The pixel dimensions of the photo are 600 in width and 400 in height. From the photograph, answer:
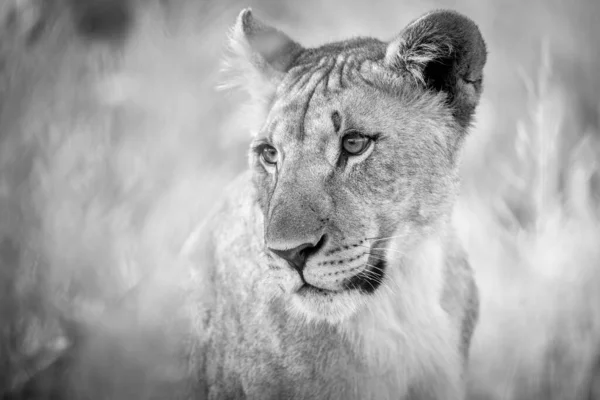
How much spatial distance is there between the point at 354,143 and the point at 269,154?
330mm

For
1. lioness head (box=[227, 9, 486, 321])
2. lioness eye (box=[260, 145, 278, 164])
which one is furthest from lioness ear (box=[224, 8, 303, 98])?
lioness eye (box=[260, 145, 278, 164])

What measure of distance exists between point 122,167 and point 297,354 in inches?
51.0

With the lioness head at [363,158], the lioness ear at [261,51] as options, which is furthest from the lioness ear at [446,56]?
the lioness ear at [261,51]

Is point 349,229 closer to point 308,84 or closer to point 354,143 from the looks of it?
point 354,143

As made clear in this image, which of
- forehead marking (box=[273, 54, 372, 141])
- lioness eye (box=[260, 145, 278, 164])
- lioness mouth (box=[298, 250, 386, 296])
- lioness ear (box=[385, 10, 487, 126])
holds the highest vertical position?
lioness ear (box=[385, 10, 487, 126])

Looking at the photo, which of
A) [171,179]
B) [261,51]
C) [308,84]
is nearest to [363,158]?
[308,84]

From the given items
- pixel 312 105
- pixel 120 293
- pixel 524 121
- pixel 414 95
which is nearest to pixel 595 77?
pixel 524 121

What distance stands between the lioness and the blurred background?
0.37 meters

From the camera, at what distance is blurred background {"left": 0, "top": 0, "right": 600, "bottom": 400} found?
2.68 metres

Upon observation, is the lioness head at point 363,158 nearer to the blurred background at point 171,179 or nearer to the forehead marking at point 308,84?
the forehead marking at point 308,84

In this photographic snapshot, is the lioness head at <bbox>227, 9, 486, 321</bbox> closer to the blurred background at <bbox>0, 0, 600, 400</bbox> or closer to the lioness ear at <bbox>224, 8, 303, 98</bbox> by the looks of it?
the lioness ear at <bbox>224, 8, 303, 98</bbox>

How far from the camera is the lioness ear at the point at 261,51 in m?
2.29

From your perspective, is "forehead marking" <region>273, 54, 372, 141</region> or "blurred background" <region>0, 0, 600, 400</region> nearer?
"forehead marking" <region>273, 54, 372, 141</region>

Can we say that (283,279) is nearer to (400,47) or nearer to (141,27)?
(400,47)
